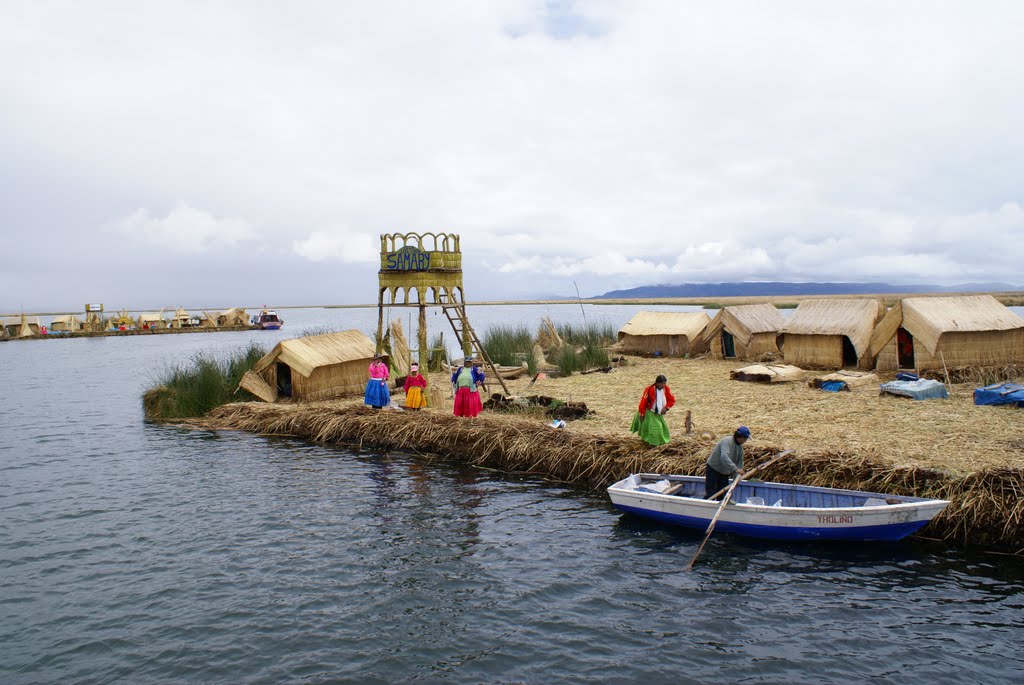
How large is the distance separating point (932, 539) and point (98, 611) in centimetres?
1103

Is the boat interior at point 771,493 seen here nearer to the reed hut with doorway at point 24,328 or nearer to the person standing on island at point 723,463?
the person standing on island at point 723,463

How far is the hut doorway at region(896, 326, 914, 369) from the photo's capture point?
2108cm

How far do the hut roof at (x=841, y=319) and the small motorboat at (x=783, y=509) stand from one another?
13.1m

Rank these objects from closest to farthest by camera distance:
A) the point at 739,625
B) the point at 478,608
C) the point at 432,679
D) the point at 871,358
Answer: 1. the point at 432,679
2. the point at 739,625
3. the point at 478,608
4. the point at 871,358

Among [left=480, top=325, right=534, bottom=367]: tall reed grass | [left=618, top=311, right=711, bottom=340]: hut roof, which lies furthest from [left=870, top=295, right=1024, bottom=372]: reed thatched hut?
[left=480, top=325, right=534, bottom=367]: tall reed grass

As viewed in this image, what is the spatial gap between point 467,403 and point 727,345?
48.6 ft

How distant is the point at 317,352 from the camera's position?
21.2 meters

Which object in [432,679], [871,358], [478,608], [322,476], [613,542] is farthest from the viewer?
[871,358]

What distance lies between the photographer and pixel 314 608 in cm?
878

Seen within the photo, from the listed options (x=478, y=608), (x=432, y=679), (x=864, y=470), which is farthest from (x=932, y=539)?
(x=432, y=679)

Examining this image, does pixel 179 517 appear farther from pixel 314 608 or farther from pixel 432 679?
pixel 432 679

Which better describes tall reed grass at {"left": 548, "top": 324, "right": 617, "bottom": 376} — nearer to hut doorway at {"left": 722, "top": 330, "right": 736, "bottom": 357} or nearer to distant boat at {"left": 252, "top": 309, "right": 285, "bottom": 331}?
hut doorway at {"left": 722, "top": 330, "right": 736, "bottom": 357}

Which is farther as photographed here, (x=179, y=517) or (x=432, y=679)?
(x=179, y=517)

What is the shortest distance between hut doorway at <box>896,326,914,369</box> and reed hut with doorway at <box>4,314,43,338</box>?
247 ft
